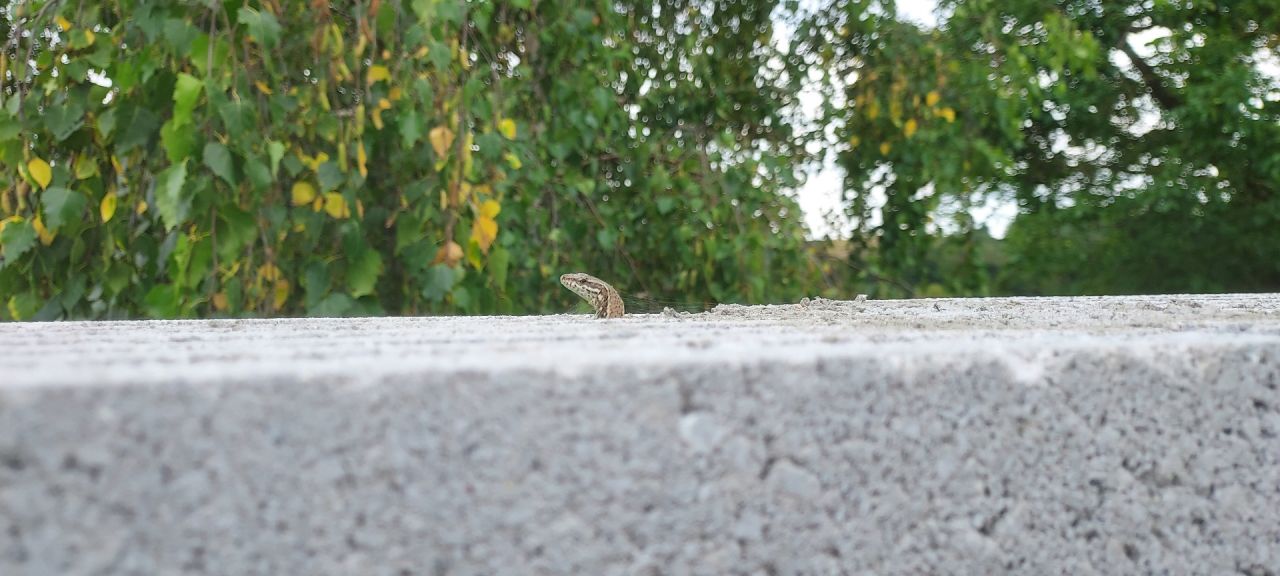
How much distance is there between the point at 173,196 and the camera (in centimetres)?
197

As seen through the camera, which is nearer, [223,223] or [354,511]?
[354,511]

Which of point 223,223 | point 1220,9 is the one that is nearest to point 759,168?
point 223,223

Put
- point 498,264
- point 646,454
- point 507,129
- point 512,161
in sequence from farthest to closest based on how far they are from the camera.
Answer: point 512,161, point 507,129, point 498,264, point 646,454

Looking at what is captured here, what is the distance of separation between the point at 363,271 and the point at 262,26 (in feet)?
1.76

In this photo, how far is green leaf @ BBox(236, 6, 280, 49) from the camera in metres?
1.99

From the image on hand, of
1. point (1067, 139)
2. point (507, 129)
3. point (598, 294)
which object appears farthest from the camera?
point (1067, 139)

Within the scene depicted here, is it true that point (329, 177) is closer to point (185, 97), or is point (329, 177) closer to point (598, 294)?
point (185, 97)

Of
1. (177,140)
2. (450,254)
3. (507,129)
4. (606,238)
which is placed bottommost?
(450,254)

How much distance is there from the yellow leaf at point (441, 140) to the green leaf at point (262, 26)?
399mm

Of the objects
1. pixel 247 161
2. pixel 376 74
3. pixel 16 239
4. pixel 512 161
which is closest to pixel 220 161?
pixel 247 161

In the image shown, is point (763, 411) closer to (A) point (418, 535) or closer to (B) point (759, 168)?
(A) point (418, 535)

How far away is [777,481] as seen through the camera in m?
0.73

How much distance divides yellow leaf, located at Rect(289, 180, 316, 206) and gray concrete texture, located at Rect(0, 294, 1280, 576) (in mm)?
1307

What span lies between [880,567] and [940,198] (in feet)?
12.2
